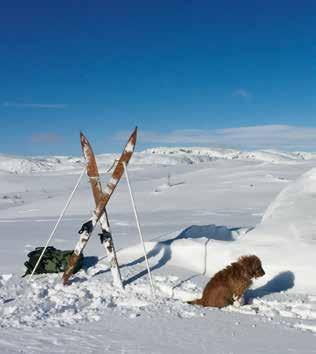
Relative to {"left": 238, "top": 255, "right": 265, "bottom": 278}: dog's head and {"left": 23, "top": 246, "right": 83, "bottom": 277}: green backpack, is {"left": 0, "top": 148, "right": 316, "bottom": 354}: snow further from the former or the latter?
{"left": 238, "top": 255, "right": 265, "bottom": 278}: dog's head

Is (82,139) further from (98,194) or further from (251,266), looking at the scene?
(251,266)

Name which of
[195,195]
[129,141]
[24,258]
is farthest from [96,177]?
[195,195]

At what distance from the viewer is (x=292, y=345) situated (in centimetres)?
486

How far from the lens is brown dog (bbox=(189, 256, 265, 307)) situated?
6348 mm

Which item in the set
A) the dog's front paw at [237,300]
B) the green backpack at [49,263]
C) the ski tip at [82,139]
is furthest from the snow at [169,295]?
the ski tip at [82,139]

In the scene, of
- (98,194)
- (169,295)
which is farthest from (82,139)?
(169,295)

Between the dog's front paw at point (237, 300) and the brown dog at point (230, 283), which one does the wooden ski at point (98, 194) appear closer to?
the brown dog at point (230, 283)

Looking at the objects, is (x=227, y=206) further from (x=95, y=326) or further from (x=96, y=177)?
(x=95, y=326)

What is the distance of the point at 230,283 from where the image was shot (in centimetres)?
654

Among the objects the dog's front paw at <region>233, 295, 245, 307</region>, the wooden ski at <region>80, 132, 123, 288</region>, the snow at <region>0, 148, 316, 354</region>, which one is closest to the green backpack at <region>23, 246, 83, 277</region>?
the snow at <region>0, 148, 316, 354</region>

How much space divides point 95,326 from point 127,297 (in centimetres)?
138

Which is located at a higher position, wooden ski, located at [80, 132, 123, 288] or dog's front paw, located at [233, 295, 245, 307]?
wooden ski, located at [80, 132, 123, 288]

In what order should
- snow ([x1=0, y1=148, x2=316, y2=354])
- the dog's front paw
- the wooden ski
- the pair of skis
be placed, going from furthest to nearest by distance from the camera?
the wooden ski → the pair of skis → the dog's front paw → snow ([x1=0, y1=148, x2=316, y2=354])

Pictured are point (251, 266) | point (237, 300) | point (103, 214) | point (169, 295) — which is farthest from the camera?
point (103, 214)
